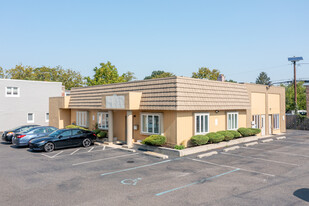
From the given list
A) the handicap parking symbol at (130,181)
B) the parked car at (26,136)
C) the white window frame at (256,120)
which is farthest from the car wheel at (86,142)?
the white window frame at (256,120)

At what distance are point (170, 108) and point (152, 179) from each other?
595cm

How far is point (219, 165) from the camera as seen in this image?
41.4 ft

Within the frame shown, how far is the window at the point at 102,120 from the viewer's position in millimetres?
21422

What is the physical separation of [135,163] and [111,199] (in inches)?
198

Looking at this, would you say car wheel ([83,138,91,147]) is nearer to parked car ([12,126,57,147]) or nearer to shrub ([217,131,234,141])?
parked car ([12,126,57,147])

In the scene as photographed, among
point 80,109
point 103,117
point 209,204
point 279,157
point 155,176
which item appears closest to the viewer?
point 209,204

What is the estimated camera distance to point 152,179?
1030 centimetres

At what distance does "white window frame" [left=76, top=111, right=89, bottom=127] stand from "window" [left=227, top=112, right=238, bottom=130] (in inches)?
539

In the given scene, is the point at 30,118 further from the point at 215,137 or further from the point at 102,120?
the point at 215,137

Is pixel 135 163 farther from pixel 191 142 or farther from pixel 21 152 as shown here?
pixel 21 152

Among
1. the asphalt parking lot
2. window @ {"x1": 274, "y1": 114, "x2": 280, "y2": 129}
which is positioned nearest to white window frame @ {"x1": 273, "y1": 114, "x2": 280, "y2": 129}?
window @ {"x1": 274, "y1": 114, "x2": 280, "y2": 129}

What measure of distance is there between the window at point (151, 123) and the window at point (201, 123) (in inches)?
113

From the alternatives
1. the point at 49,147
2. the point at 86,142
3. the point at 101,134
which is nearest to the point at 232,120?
the point at 101,134

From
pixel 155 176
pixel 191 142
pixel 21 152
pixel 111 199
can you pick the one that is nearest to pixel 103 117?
pixel 21 152
